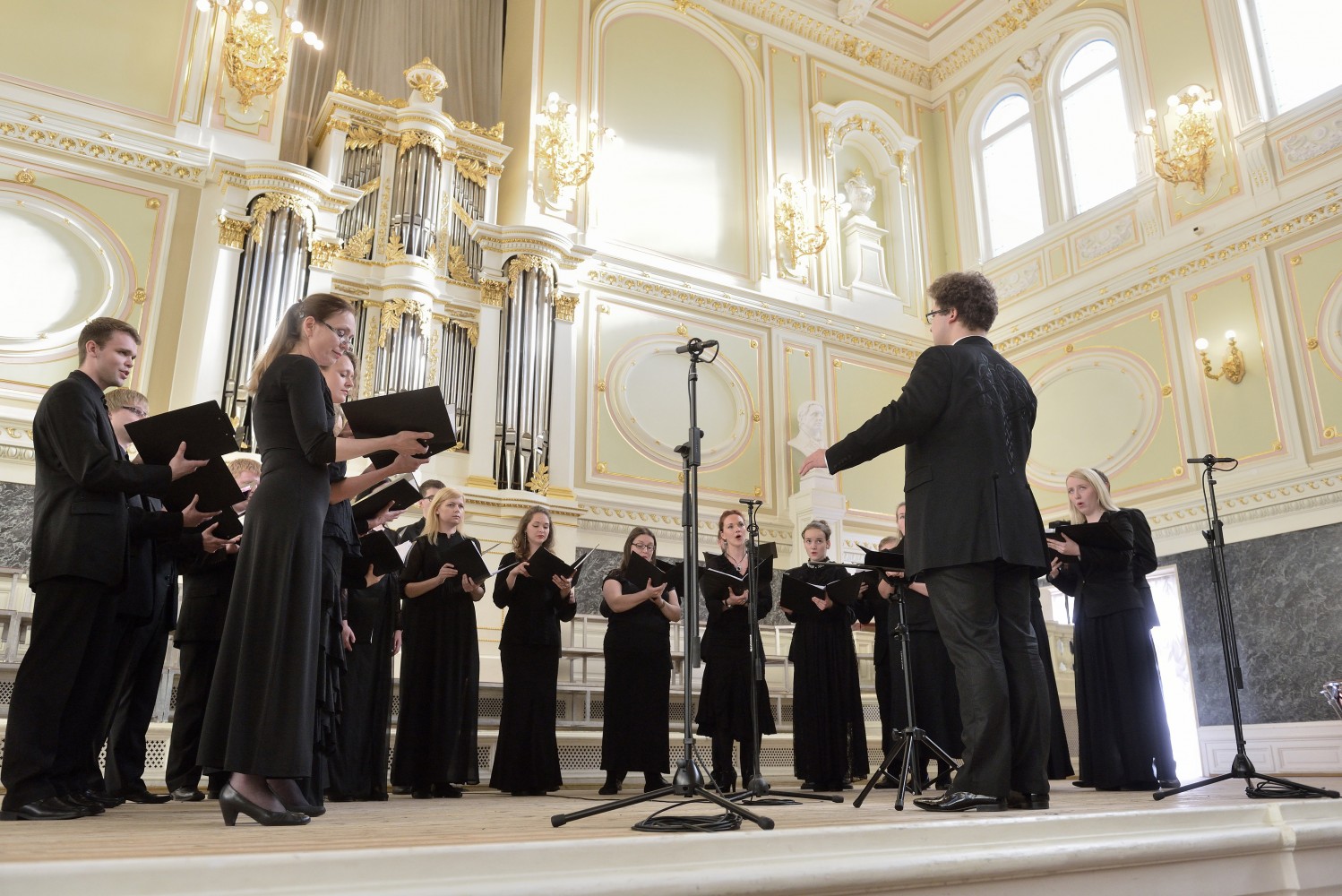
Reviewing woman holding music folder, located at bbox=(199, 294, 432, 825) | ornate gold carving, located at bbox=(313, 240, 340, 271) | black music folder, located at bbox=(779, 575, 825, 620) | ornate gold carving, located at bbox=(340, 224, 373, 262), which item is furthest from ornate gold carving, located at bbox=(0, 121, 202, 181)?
woman holding music folder, located at bbox=(199, 294, 432, 825)

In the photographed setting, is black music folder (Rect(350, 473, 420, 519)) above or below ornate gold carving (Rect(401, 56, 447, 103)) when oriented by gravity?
below

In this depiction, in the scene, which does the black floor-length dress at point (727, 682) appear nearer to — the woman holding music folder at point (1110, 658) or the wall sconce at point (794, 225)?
the woman holding music folder at point (1110, 658)

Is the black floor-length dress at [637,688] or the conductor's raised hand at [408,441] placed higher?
the conductor's raised hand at [408,441]

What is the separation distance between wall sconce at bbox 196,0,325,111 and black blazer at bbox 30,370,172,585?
6204 mm

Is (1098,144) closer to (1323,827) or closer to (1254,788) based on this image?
(1254,788)

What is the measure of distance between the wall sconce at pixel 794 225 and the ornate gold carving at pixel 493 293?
11.0 feet

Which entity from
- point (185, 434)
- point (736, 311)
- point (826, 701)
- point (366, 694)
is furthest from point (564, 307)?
point (185, 434)

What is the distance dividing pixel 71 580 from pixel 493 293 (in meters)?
6.30

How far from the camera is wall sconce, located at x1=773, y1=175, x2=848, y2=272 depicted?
1083 centimetres

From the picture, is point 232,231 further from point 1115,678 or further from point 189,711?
point 1115,678

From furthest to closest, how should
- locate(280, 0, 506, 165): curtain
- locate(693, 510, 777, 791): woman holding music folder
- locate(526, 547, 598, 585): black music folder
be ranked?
locate(280, 0, 506, 165): curtain < locate(693, 510, 777, 791): woman holding music folder < locate(526, 547, 598, 585): black music folder

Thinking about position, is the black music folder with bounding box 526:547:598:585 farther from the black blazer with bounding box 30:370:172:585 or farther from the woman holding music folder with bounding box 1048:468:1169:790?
the woman holding music folder with bounding box 1048:468:1169:790

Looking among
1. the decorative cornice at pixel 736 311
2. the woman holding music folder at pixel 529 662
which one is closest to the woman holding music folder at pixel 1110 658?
the woman holding music folder at pixel 529 662

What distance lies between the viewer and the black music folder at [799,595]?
4.69 meters
